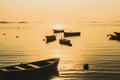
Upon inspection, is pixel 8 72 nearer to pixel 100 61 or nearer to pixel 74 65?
pixel 74 65

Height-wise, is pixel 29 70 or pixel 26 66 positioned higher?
pixel 26 66

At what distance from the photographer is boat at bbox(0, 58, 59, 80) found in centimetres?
3559

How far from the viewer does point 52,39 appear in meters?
104

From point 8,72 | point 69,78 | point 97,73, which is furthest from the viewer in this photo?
point 97,73

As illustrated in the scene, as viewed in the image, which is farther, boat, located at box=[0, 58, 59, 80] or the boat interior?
the boat interior

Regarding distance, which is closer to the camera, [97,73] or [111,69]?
[97,73]

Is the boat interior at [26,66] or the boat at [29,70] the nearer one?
the boat at [29,70]

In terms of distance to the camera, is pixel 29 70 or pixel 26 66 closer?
pixel 29 70

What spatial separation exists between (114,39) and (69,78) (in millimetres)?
65725

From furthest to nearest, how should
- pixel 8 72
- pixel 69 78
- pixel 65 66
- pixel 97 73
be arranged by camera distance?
pixel 65 66 → pixel 97 73 → pixel 69 78 → pixel 8 72

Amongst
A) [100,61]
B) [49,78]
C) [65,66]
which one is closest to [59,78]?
[49,78]

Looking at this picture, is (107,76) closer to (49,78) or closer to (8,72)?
(49,78)

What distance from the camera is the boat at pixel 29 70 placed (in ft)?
117

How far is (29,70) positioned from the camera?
37188 mm
